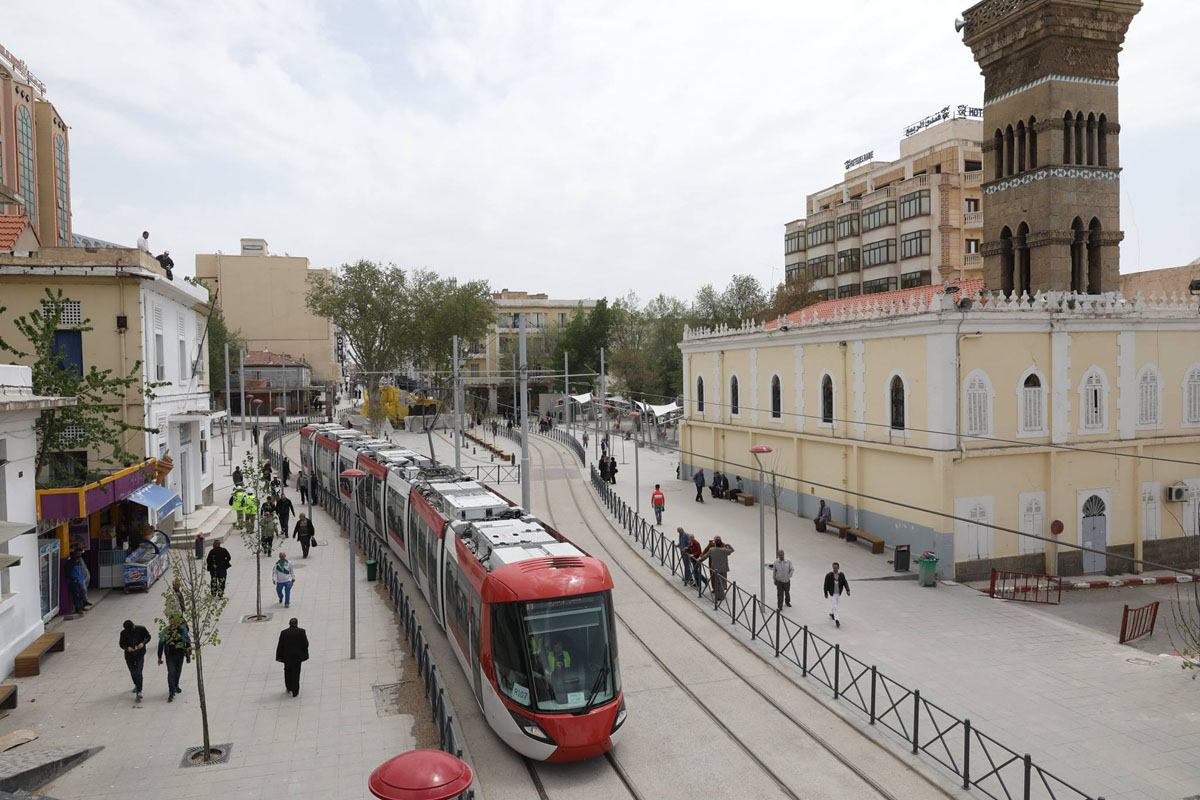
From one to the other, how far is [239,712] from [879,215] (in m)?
58.1

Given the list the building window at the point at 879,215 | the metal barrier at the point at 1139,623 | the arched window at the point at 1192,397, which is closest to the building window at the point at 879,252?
the building window at the point at 879,215

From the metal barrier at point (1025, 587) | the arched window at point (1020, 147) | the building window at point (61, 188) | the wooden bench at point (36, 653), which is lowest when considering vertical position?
the metal barrier at point (1025, 587)

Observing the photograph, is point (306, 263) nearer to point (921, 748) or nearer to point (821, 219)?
point (821, 219)

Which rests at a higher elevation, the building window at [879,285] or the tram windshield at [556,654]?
the building window at [879,285]

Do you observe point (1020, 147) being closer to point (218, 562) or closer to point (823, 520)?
point (823, 520)

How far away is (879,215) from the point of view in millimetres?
62469

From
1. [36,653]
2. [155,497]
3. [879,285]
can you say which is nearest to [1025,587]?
[36,653]

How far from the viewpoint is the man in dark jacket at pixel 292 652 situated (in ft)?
47.0

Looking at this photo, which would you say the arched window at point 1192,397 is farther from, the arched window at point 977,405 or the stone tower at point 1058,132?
the arched window at point 977,405

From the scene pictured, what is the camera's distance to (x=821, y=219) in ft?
229

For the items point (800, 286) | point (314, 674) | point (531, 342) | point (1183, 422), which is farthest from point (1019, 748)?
point (531, 342)

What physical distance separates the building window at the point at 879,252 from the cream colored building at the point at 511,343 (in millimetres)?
30410

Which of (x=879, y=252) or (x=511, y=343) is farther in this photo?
(x=511, y=343)

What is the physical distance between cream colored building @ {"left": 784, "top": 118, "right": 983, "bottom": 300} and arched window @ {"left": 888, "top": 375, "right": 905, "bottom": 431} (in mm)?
28980
